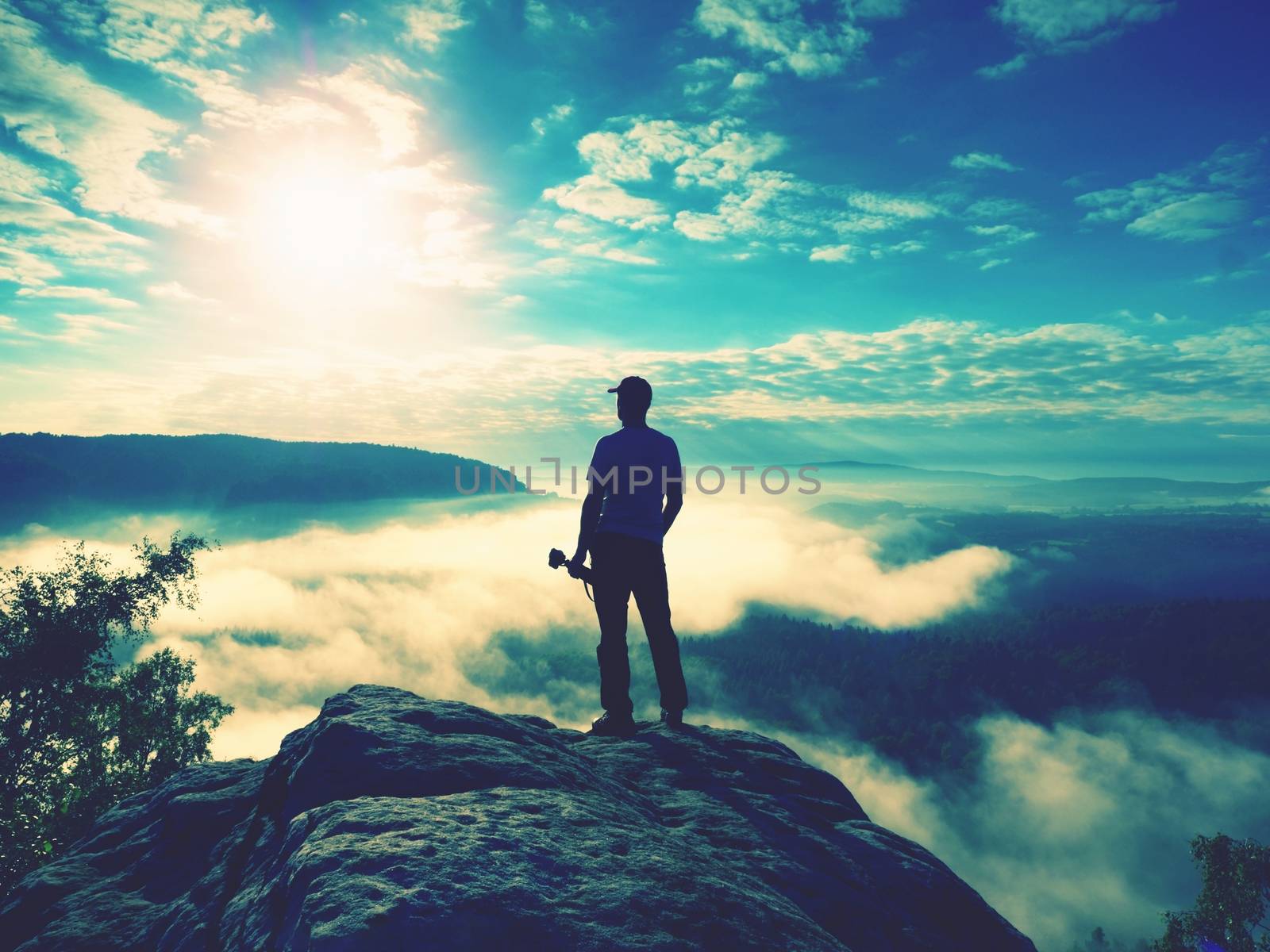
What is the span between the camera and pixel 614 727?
8.23 meters

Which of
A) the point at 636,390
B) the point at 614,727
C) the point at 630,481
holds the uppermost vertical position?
the point at 636,390

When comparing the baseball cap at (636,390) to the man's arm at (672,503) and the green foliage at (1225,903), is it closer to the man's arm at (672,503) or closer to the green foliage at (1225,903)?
the man's arm at (672,503)

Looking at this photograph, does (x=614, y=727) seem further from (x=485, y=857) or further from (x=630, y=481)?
(x=485, y=857)

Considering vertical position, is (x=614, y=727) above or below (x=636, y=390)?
below

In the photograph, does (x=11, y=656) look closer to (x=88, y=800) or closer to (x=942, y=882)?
(x=88, y=800)

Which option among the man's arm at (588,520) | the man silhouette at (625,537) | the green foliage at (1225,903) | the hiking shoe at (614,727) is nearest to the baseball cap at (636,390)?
the man silhouette at (625,537)

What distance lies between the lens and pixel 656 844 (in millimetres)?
4184

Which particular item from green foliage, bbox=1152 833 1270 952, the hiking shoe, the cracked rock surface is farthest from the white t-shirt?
green foliage, bbox=1152 833 1270 952

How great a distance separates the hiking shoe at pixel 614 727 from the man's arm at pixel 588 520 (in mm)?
2117

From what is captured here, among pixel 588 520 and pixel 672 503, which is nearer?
pixel 588 520

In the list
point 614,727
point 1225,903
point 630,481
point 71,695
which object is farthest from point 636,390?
point 1225,903

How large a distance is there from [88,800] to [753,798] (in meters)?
32.8

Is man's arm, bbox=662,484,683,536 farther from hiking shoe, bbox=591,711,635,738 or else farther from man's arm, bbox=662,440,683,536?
hiking shoe, bbox=591,711,635,738

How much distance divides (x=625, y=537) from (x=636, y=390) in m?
2.03
